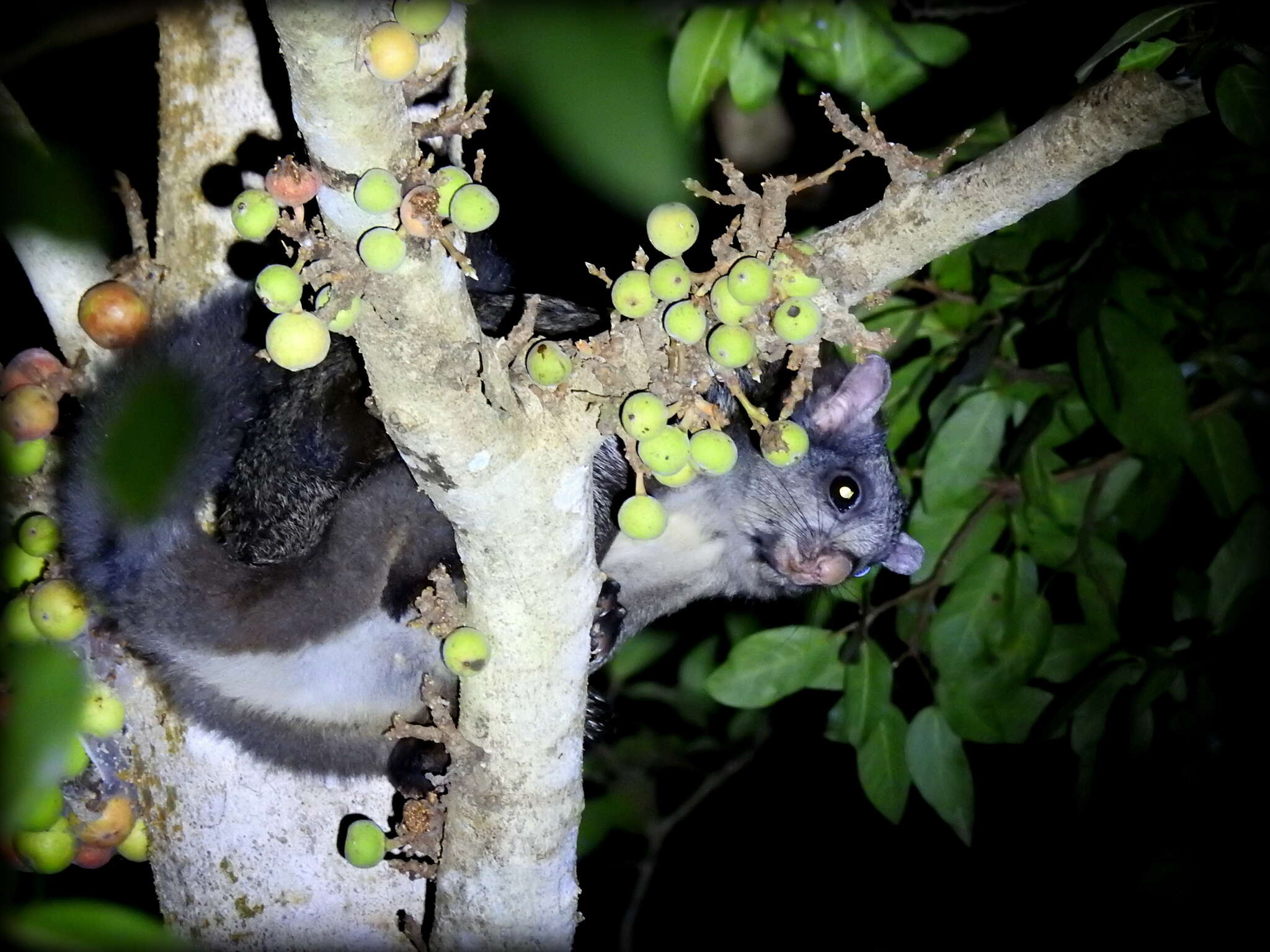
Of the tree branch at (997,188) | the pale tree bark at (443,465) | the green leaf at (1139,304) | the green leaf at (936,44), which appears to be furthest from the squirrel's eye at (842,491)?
the tree branch at (997,188)

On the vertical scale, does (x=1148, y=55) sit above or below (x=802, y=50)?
above

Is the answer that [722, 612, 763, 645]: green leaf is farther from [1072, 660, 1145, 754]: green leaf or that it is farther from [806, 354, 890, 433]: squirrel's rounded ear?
[1072, 660, 1145, 754]: green leaf

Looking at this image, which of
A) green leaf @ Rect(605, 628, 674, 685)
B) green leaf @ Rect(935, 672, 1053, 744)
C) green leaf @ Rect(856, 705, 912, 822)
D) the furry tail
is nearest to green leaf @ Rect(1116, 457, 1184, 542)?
green leaf @ Rect(935, 672, 1053, 744)

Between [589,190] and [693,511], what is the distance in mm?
1612

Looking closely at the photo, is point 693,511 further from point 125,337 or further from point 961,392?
point 125,337

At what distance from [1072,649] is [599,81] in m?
2.06

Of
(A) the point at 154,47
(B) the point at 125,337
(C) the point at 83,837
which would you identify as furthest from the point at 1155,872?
(A) the point at 154,47

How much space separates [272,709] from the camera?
267 centimetres

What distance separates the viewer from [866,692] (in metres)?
2.87

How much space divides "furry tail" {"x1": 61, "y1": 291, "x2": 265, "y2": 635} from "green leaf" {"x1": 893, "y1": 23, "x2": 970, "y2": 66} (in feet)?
5.96

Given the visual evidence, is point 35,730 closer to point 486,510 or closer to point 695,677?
point 486,510

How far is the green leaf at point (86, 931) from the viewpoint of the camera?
0.50 metres

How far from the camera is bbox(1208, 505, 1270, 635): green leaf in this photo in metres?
2.67

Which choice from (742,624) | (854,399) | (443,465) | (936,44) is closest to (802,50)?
(936,44)
